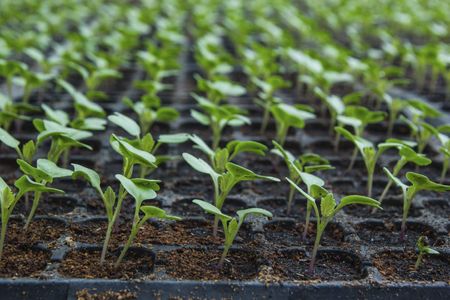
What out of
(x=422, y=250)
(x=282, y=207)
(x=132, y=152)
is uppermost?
(x=132, y=152)

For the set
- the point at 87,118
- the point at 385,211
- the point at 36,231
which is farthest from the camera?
the point at 87,118

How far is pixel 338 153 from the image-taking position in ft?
5.63

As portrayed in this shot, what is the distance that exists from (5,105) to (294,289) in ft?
3.20

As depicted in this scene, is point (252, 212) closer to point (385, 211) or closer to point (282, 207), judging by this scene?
point (282, 207)

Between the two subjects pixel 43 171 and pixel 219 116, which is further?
pixel 219 116

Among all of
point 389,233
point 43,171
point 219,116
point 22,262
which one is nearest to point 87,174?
point 43,171

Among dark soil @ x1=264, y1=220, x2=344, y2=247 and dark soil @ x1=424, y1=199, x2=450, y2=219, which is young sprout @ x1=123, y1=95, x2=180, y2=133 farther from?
dark soil @ x1=424, y1=199, x2=450, y2=219

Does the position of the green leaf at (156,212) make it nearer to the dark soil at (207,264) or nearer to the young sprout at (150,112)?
the dark soil at (207,264)

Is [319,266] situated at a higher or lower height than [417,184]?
lower

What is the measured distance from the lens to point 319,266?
109 cm

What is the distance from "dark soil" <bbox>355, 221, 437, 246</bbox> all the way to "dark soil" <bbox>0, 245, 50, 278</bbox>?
2.09ft

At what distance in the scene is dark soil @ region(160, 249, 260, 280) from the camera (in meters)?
1.02

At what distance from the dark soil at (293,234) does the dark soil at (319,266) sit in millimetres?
51

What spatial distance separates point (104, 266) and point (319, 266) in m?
0.40
